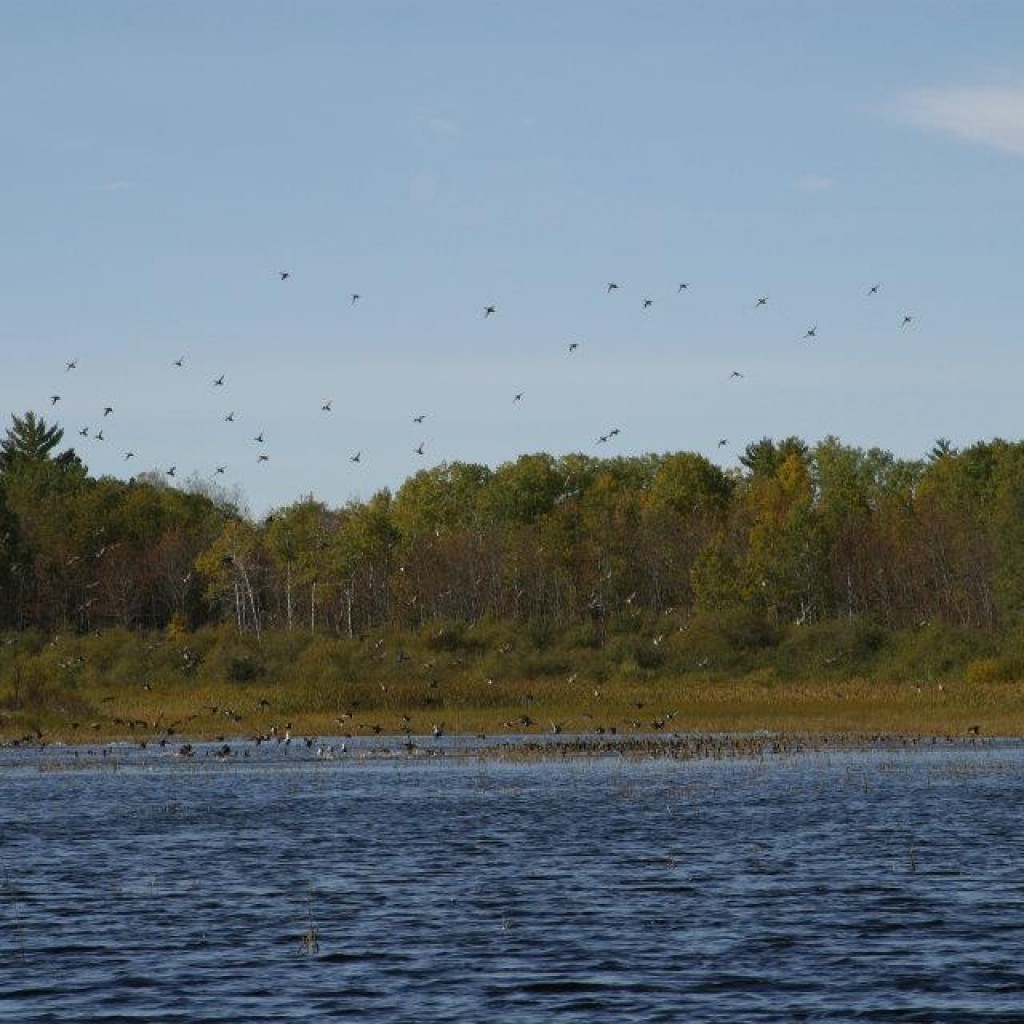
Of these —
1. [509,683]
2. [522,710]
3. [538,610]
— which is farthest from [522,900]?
[538,610]

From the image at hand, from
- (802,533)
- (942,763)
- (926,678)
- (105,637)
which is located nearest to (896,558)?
(802,533)

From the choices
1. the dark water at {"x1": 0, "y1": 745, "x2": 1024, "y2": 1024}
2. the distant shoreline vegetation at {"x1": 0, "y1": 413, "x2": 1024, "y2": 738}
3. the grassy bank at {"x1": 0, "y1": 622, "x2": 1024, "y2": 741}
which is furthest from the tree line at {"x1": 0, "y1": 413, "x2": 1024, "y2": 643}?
the dark water at {"x1": 0, "y1": 745, "x2": 1024, "y2": 1024}

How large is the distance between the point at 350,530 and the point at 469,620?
22.8 m

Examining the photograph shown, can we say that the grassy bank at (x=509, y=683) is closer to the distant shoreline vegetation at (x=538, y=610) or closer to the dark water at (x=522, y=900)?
the distant shoreline vegetation at (x=538, y=610)

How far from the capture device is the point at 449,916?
104 feet

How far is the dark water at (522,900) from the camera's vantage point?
985 inches

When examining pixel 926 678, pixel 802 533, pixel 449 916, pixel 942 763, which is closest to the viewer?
pixel 449 916

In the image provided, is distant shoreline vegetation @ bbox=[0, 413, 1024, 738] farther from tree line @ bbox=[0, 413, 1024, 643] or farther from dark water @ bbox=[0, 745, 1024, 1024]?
dark water @ bbox=[0, 745, 1024, 1024]

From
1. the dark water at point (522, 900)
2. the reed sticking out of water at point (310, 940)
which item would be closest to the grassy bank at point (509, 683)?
the dark water at point (522, 900)

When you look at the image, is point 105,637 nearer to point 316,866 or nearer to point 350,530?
point 350,530

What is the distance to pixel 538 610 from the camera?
165 metres

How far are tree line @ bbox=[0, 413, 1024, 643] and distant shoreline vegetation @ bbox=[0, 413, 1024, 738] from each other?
32 centimetres

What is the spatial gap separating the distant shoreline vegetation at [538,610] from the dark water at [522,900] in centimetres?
3167

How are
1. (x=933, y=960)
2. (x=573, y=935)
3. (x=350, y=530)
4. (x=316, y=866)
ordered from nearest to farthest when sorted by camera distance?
(x=933, y=960) → (x=573, y=935) → (x=316, y=866) → (x=350, y=530)
